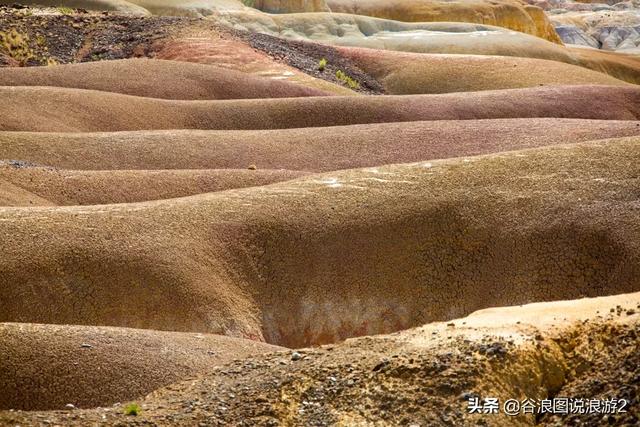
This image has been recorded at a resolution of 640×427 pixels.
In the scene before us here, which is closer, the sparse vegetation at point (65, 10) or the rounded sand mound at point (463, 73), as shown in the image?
the rounded sand mound at point (463, 73)

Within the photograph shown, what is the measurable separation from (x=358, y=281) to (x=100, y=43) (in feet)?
96.9

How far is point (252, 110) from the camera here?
3112 cm

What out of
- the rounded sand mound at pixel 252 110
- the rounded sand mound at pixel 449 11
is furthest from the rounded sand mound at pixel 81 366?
the rounded sand mound at pixel 449 11

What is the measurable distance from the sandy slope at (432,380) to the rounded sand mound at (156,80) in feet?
80.8

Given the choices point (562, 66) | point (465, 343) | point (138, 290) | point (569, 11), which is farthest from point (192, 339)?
point (569, 11)

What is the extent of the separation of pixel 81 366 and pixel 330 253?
21.4 feet

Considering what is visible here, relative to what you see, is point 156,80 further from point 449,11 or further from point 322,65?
point 449,11

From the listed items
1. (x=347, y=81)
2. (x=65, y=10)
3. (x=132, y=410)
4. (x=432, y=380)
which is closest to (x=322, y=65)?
(x=347, y=81)

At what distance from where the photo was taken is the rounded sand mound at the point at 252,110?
28578 millimetres

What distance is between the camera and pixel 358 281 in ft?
58.4

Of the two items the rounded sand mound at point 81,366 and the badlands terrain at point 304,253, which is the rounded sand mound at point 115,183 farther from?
the rounded sand mound at point 81,366

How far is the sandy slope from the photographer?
9.34 metres

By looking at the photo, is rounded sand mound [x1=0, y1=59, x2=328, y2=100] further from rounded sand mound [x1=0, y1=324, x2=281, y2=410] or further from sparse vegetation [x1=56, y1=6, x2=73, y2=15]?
rounded sand mound [x1=0, y1=324, x2=281, y2=410]

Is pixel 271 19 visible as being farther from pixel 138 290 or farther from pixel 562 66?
pixel 138 290
